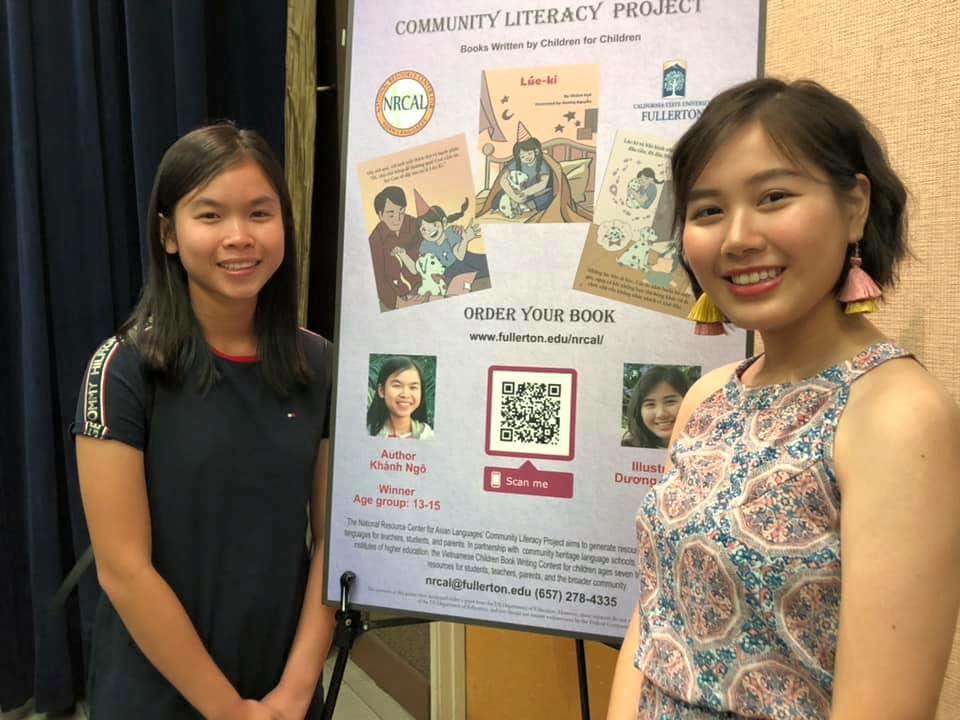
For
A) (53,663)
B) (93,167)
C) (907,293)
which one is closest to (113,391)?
(907,293)

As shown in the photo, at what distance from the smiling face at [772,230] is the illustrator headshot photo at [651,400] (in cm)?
37

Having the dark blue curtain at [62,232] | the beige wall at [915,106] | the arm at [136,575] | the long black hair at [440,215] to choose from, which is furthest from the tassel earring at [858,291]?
the dark blue curtain at [62,232]

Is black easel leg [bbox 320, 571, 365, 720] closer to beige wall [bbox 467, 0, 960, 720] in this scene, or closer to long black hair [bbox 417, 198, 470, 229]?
long black hair [bbox 417, 198, 470, 229]

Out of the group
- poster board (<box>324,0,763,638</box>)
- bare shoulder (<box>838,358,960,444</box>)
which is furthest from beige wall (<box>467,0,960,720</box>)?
bare shoulder (<box>838,358,960,444</box>)

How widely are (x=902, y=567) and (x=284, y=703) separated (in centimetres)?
102

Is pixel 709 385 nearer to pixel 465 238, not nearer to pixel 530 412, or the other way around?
pixel 530 412

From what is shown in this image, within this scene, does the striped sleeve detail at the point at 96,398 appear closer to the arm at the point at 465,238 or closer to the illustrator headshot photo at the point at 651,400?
the arm at the point at 465,238

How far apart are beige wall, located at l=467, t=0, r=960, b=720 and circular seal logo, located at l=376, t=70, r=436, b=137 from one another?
0.66 meters

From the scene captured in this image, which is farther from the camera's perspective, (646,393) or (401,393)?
(401,393)

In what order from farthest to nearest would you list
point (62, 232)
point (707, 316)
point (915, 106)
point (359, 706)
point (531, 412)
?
point (359, 706), point (62, 232), point (531, 412), point (915, 106), point (707, 316)

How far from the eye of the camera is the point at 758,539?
0.78 meters

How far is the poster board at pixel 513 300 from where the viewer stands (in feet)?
3.99

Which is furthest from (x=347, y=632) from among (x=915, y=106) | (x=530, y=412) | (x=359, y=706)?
(x=359, y=706)

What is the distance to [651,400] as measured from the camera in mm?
1221
